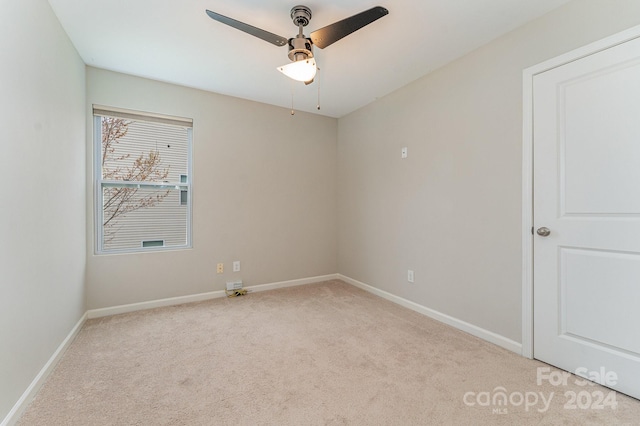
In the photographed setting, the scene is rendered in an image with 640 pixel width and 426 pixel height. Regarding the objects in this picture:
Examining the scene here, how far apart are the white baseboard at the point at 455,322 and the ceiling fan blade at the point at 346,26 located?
2.49 meters

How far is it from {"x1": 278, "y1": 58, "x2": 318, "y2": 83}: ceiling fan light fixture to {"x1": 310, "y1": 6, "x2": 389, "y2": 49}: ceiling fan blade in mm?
144

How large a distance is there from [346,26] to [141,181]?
8.69 feet

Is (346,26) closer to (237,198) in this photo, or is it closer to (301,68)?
(301,68)

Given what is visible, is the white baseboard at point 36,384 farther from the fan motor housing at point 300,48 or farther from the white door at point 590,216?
the white door at point 590,216

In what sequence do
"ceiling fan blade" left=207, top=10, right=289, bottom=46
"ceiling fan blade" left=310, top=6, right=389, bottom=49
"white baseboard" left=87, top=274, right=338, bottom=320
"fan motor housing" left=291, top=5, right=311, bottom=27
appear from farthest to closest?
"white baseboard" left=87, top=274, right=338, bottom=320 < "fan motor housing" left=291, top=5, right=311, bottom=27 < "ceiling fan blade" left=207, top=10, right=289, bottom=46 < "ceiling fan blade" left=310, top=6, right=389, bottom=49

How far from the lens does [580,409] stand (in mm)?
1562

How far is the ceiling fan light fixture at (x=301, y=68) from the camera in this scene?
199 centimetres

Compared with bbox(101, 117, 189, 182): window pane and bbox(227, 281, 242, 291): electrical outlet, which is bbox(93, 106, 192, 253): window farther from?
bbox(227, 281, 242, 291): electrical outlet

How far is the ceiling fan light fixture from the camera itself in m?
1.99

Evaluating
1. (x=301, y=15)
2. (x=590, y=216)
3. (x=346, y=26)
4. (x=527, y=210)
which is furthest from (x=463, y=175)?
(x=301, y=15)

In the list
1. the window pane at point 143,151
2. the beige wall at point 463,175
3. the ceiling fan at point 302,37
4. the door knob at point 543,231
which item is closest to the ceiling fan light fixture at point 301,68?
the ceiling fan at point 302,37

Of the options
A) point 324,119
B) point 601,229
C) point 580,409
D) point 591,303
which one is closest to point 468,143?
point 601,229

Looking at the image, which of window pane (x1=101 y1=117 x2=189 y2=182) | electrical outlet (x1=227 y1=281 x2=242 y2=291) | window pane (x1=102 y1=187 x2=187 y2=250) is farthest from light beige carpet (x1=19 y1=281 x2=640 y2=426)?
window pane (x1=101 y1=117 x2=189 y2=182)

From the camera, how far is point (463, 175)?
2.57 meters
